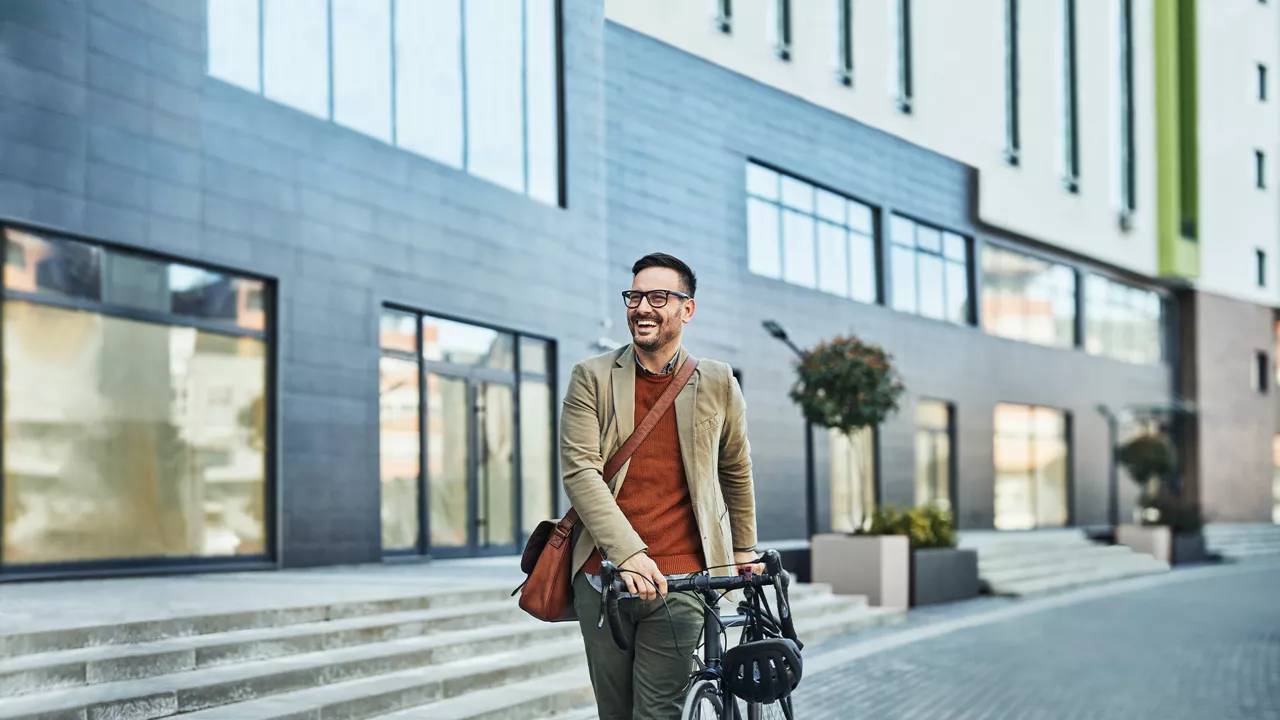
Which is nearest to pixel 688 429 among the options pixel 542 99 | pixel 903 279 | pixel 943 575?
pixel 943 575

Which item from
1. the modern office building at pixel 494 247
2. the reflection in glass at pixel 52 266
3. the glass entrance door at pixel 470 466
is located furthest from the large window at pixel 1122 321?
the reflection in glass at pixel 52 266

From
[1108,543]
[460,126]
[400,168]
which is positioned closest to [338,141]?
[400,168]

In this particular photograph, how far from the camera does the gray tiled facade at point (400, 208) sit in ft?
37.8

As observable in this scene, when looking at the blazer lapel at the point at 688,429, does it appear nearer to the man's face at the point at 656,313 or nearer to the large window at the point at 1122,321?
the man's face at the point at 656,313

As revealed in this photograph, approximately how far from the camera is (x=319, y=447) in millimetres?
13914

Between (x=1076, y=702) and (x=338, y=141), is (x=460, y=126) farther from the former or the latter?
(x=1076, y=702)

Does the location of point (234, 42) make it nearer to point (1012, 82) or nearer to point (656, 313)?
point (656, 313)

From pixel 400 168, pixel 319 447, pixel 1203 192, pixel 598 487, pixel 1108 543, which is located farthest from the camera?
→ pixel 1203 192

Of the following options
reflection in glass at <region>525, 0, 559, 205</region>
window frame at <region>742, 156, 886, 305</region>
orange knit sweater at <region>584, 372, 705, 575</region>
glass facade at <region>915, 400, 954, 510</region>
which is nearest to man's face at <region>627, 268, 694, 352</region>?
orange knit sweater at <region>584, 372, 705, 575</region>

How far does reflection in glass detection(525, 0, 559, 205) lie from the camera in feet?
57.9

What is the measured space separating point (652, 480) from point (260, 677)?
14.2ft

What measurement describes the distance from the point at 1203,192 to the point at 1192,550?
13958 millimetres

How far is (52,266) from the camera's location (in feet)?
36.5

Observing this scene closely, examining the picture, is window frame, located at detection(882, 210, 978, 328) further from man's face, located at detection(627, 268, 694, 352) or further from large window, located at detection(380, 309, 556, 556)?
man's face, located at detection(627, 268, 694, 352)
